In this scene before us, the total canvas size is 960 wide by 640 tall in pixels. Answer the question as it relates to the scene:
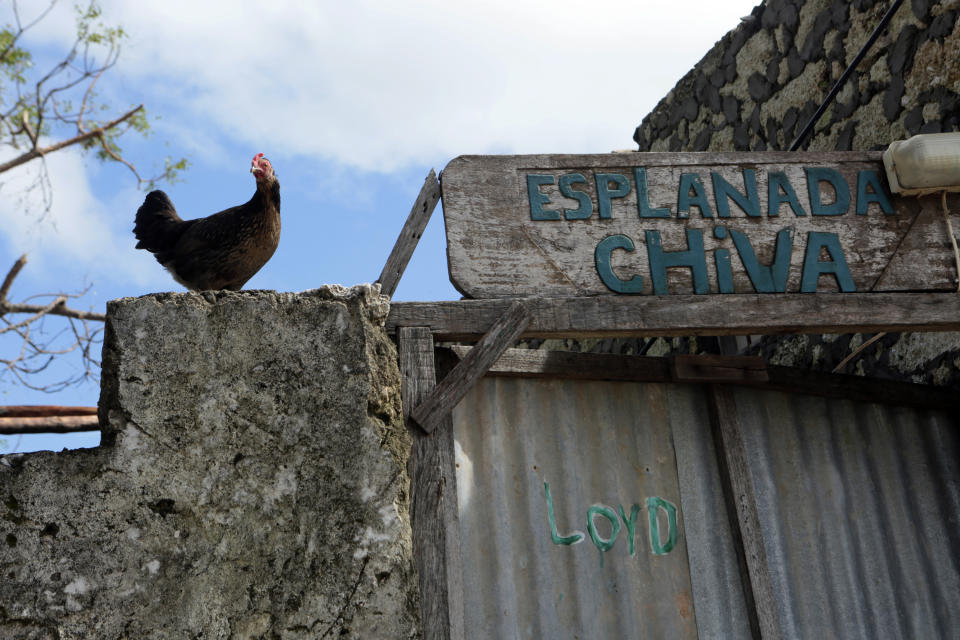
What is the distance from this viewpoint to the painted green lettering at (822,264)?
13.0 feet

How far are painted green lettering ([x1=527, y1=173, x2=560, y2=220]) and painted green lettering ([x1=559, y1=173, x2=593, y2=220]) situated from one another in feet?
0.17

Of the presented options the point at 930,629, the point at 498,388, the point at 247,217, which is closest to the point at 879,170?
the point at 498,388

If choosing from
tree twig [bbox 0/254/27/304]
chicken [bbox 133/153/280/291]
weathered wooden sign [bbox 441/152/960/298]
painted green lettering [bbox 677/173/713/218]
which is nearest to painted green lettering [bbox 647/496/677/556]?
weathered wooden sign [bbox 441/152/960/298]

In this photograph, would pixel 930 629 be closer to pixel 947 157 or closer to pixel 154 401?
pixel 947 157

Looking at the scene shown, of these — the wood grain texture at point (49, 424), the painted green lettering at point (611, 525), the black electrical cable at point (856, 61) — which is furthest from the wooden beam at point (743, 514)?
the wood grain texture at point (49, 424)

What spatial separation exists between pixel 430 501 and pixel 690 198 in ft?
5.74

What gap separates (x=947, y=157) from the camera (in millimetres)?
4109

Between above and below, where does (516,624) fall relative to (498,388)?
below

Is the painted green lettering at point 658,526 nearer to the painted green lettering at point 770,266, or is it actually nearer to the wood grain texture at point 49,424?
the painted green lettering at point 770,266

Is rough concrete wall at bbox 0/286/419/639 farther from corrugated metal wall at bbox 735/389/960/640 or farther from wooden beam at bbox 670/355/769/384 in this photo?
corrugated metal wall at bbox 735/389/960/640

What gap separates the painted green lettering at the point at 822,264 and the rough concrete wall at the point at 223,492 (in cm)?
218

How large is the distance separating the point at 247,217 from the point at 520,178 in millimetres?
1133

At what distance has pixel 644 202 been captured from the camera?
4.05m

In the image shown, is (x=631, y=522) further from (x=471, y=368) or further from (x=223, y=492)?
(x=223, y=492)
